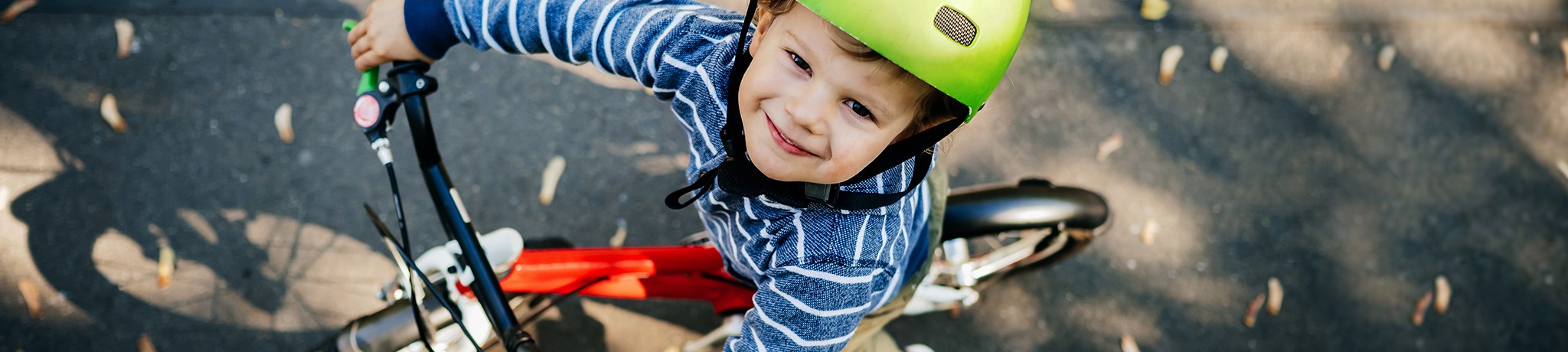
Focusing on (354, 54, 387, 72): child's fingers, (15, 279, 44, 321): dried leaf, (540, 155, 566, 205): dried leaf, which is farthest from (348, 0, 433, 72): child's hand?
(15, 279, 44, 321): dried leaf

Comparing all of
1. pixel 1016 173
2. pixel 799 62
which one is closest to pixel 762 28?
pixel 799 62

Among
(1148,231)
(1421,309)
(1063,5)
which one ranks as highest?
(1063,5)

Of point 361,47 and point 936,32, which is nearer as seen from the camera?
point 936,32

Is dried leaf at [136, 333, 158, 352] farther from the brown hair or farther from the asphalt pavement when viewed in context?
the brown hair

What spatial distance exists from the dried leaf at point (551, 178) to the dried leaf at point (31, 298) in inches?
54.0

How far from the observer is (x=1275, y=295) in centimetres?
280

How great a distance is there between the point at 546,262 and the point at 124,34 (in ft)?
5.66

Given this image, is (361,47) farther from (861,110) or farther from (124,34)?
(124,34)

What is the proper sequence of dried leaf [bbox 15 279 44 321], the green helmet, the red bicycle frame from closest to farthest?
the green helmet
the red bicycle frame
dried leaf [bbox 15 279 44 321]

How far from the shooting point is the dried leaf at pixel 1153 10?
3012 millimetres

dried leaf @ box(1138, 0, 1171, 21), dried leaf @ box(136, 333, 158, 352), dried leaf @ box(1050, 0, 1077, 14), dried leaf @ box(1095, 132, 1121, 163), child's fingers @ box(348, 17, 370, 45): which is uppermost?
child's fingers @ box(348, 17, 370, 45)

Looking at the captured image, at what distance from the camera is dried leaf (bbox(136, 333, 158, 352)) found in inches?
97.5

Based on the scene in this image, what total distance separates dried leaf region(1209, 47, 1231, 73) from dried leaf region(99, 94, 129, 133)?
3378 mm

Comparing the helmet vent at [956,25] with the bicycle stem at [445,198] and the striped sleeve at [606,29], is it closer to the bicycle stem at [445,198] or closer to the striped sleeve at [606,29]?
the striped sleeve at [606,29]
